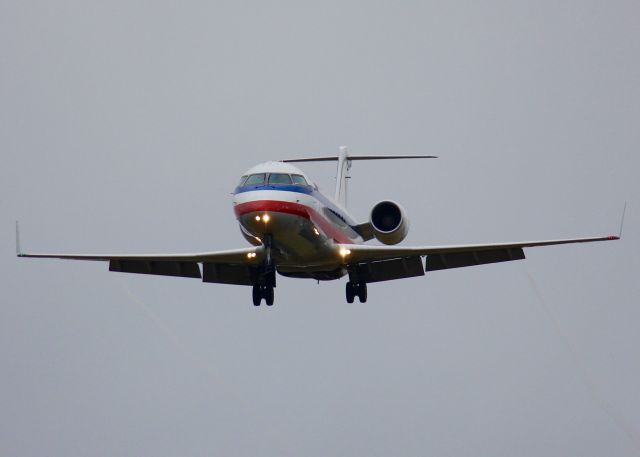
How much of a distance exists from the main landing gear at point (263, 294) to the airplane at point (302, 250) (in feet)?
0.09

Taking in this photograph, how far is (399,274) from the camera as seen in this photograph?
1823 inches

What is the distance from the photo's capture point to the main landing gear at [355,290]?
1815 inches

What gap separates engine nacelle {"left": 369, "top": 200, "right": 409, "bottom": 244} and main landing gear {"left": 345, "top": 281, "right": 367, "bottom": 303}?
1.74 meters

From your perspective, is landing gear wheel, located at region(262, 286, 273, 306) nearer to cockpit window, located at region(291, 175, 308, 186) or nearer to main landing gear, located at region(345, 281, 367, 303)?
cockpit window, located at region(291, 175, 308, 186)

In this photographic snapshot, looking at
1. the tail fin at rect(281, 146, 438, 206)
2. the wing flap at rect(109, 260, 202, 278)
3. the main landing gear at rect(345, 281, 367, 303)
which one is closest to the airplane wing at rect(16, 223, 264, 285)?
the wing flap at rect(109, 260, 202, 278)

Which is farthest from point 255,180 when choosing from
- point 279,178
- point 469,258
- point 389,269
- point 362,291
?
point 469,258

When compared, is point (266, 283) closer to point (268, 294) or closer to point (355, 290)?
point (268, 294)

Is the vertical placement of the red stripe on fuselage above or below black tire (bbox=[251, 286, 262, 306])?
above

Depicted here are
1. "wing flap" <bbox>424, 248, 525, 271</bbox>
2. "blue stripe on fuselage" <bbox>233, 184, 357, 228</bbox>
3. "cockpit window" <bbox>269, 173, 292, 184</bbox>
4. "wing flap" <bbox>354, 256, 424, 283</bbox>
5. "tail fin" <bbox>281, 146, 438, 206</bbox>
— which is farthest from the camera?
"tail fin" <bbox>281, 146, 438, 206</bbox>

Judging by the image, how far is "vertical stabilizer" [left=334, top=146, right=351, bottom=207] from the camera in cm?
5362

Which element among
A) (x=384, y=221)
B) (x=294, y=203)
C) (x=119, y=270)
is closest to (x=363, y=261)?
(x=384, y=221)

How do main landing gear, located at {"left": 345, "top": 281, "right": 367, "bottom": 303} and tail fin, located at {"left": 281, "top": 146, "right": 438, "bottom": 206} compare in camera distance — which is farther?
tail fin, located at {"left": 281, "top": 146, "right": 438, "bottom": 206}

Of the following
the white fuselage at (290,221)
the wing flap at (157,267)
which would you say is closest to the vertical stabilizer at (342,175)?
the wing flap at (157,267)

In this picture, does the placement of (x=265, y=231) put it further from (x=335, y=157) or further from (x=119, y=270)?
(x=335, y=157)
